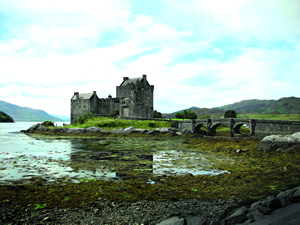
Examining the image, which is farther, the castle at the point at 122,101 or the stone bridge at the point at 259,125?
the castle at the point at 122,101

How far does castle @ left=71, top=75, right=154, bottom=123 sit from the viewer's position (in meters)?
74.6

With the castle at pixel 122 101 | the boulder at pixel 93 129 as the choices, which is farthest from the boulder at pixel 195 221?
the castle at pixel 122 101

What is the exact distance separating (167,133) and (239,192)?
45.8 metres

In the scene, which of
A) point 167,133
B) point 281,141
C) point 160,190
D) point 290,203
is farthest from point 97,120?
point 290,203

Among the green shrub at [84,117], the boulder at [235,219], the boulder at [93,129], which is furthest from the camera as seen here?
the green shrub at [84,117]

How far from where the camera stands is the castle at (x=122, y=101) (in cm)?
7456

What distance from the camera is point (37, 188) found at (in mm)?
11570

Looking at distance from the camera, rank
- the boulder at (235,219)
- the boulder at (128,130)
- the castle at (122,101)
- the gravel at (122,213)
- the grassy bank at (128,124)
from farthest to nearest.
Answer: the castle at (122,101) → the grassy bank at (128,124) → the boulder at (128,130) → the gravel at (122,213) → the boulder at (235,219)

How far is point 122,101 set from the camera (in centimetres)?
7569

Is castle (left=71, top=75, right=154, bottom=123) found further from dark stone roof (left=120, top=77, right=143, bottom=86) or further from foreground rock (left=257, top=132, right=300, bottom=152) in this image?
foreground rock (left=257, top=132, right=300, bottom=152)

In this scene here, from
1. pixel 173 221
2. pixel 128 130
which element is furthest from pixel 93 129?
pixel 173 221

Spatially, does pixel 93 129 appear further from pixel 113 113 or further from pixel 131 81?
pixel 131 81

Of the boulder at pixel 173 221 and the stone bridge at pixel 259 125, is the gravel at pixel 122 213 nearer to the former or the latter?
the boulder at pixel 173 221

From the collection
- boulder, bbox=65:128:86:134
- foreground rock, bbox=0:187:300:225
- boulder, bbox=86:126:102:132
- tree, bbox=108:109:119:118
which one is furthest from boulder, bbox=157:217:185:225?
tree, bbox=108:109:119:118
